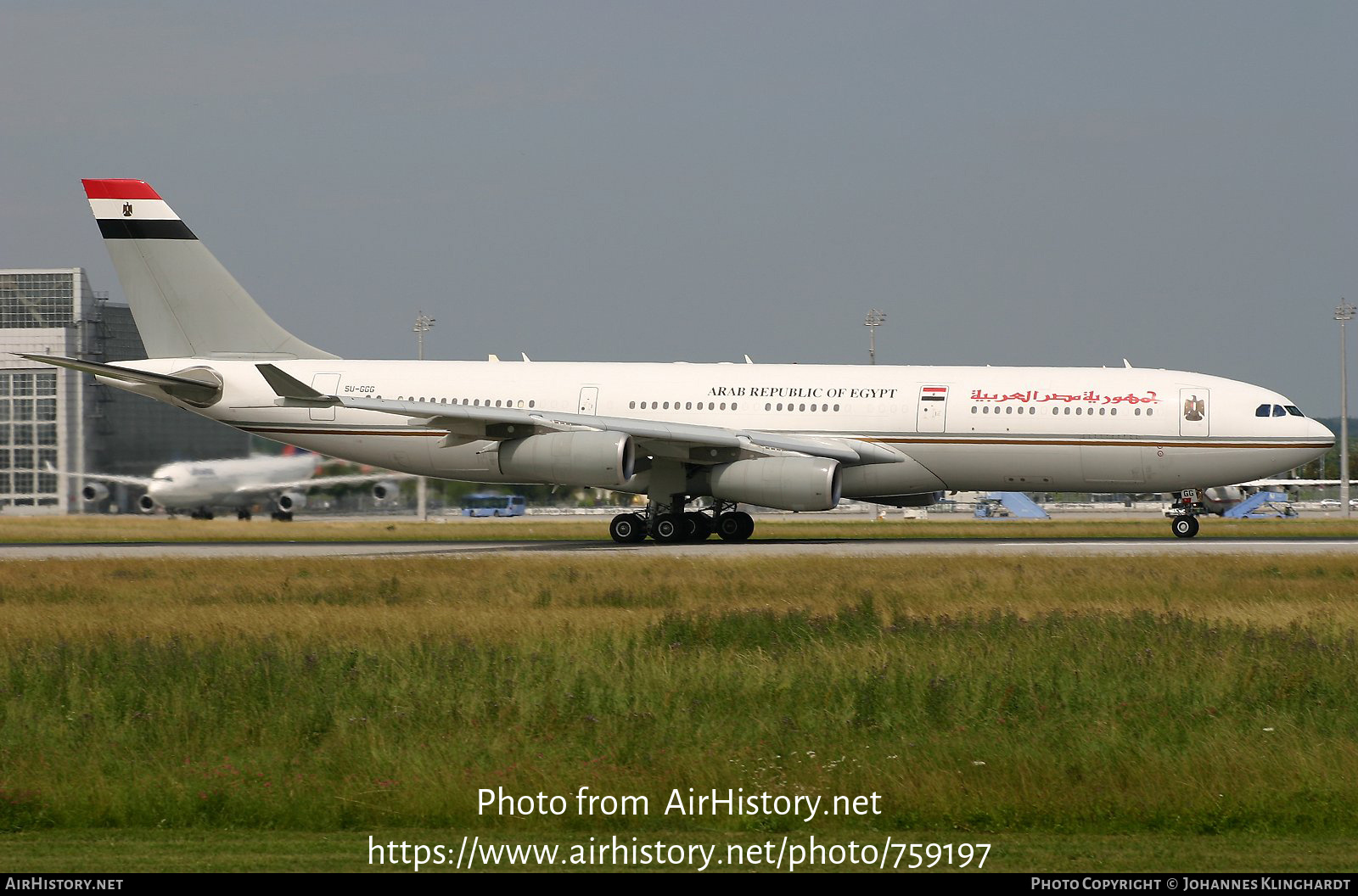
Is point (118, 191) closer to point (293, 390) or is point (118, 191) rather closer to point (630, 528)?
point (293, 390)

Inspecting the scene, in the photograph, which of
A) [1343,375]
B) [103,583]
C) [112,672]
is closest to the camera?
[112,672]

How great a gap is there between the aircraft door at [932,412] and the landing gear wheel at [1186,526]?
22.0 feet

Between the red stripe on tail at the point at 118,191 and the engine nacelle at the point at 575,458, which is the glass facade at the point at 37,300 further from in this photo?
the engine nacelle at the point at 575,458

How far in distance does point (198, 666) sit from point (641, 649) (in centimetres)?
405

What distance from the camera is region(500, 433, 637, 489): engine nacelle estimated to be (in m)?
29.8

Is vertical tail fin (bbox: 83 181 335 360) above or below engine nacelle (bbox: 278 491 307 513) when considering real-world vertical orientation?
above

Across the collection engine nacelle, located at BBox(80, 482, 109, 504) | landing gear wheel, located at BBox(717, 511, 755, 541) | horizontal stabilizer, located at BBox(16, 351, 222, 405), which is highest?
horizontal stabilizer, located at BBox(16, 351, 222, 405)

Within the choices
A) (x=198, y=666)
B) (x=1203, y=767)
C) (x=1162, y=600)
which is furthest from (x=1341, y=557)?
(x=198, y=666)

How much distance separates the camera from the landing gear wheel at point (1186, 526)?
33.6 m

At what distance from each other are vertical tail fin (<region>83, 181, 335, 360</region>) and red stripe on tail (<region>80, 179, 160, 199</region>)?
0.02 meters

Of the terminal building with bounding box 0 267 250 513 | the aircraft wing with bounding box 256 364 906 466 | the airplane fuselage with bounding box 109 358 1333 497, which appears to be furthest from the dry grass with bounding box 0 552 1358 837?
the terminal building with bounding box 0 267 250 513

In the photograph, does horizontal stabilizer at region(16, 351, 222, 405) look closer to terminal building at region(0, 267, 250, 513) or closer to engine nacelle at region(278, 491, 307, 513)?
terminal building at region(0, 267, 250, 513)

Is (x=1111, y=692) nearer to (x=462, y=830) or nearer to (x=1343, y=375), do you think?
(x=462, y=830)

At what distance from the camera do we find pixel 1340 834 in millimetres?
8477
